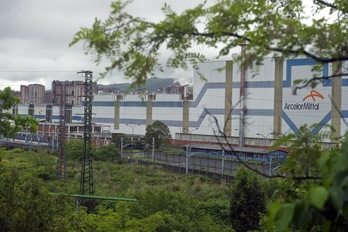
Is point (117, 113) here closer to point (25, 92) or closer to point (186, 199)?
point (186, 199)

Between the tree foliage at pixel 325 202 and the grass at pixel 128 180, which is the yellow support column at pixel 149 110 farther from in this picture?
the tree foliage at pixel 325 202

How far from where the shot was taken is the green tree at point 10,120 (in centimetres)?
413

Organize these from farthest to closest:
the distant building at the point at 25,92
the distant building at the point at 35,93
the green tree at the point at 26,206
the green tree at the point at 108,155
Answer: the distant building at the point at 35,93 → the distant building at the point at 25,92 → the green tree at the point at 108,155 → the green tree at the point at 26,206

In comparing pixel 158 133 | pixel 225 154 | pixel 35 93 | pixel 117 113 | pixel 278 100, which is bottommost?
pixel 225 154

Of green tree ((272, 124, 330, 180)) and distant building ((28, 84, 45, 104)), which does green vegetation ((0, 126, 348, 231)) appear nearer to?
green tree ((272, 124, 330, 180))

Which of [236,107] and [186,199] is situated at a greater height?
[236,107]

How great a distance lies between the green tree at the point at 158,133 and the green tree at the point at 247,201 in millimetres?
26411

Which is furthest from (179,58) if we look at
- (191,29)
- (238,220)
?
(238,220)

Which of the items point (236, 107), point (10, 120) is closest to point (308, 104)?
point (236, 107)

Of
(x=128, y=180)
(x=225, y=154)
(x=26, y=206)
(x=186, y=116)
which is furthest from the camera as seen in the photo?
(x=186, y=116)

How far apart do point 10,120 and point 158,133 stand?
122ft

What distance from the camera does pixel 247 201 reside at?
1488cm

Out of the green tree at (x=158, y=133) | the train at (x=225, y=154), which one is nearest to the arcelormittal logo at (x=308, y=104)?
the train at (x=225, y=154)

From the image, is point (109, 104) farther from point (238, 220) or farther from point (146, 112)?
point (238, 220)
